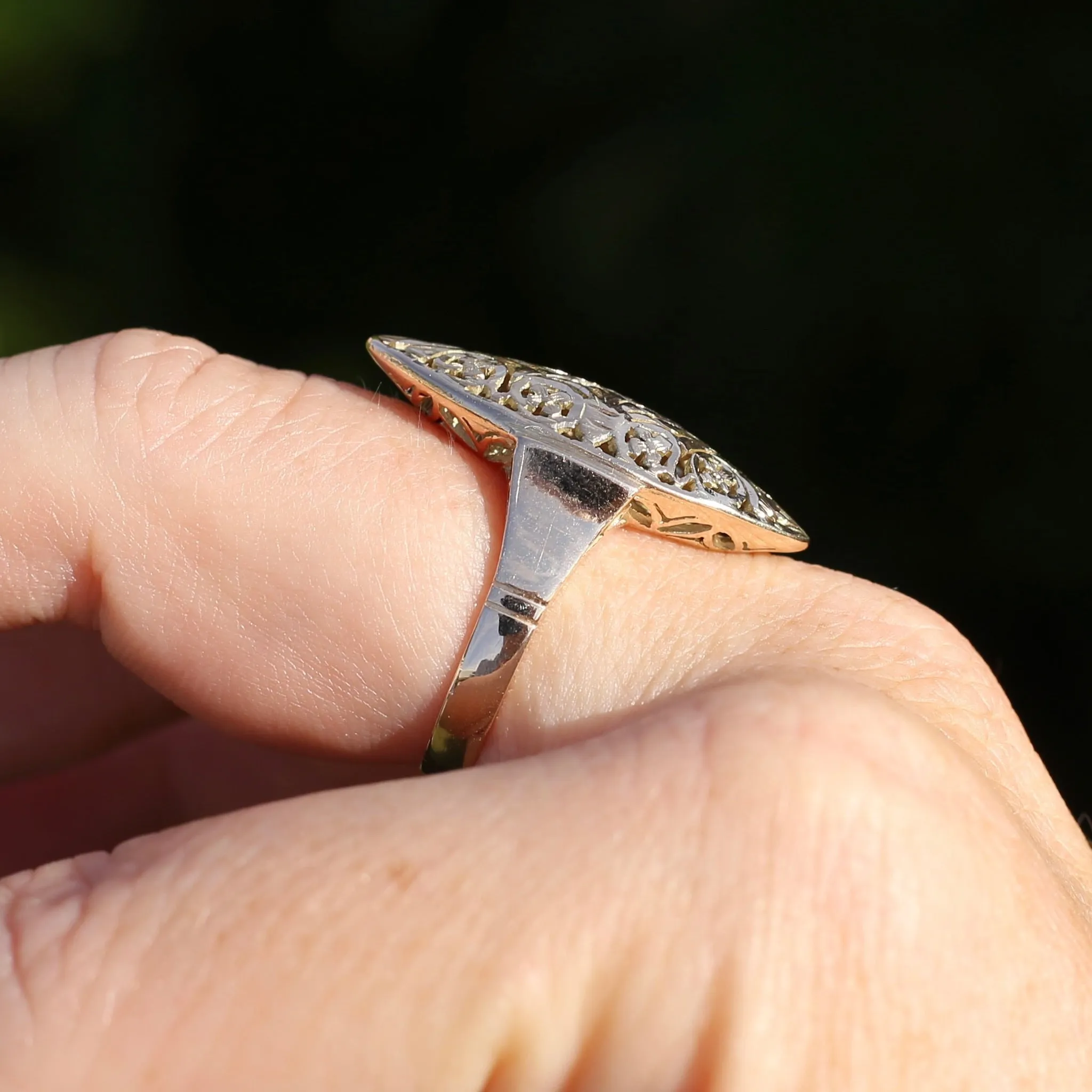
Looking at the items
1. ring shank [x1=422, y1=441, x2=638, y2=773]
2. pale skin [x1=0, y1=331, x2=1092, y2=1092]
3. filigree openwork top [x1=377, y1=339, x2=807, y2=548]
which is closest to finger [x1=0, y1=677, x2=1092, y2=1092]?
pale skin [x1=0, y1=331, x2=1092, y2=1092]

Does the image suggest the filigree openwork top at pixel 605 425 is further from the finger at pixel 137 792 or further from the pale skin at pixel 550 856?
the finger at pixel 137 792

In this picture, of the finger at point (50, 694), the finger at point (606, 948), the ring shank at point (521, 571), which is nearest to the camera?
the finger at point (606, 948)

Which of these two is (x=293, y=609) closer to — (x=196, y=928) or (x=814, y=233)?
(x=196, y=928)

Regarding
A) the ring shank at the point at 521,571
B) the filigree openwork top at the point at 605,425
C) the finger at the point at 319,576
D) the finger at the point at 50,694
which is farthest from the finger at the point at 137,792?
the filigree openwork top at the point at 605,425

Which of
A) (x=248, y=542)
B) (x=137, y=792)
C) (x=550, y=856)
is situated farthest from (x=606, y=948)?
(x=137, y=792)

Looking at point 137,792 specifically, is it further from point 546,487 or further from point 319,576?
point 546,487

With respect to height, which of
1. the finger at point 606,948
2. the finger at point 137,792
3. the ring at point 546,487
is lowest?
the finger at point 137,792

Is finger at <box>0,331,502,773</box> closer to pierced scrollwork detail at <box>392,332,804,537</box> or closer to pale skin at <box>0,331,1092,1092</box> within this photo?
pale skin at <box>0,331,1092,1092</box>
